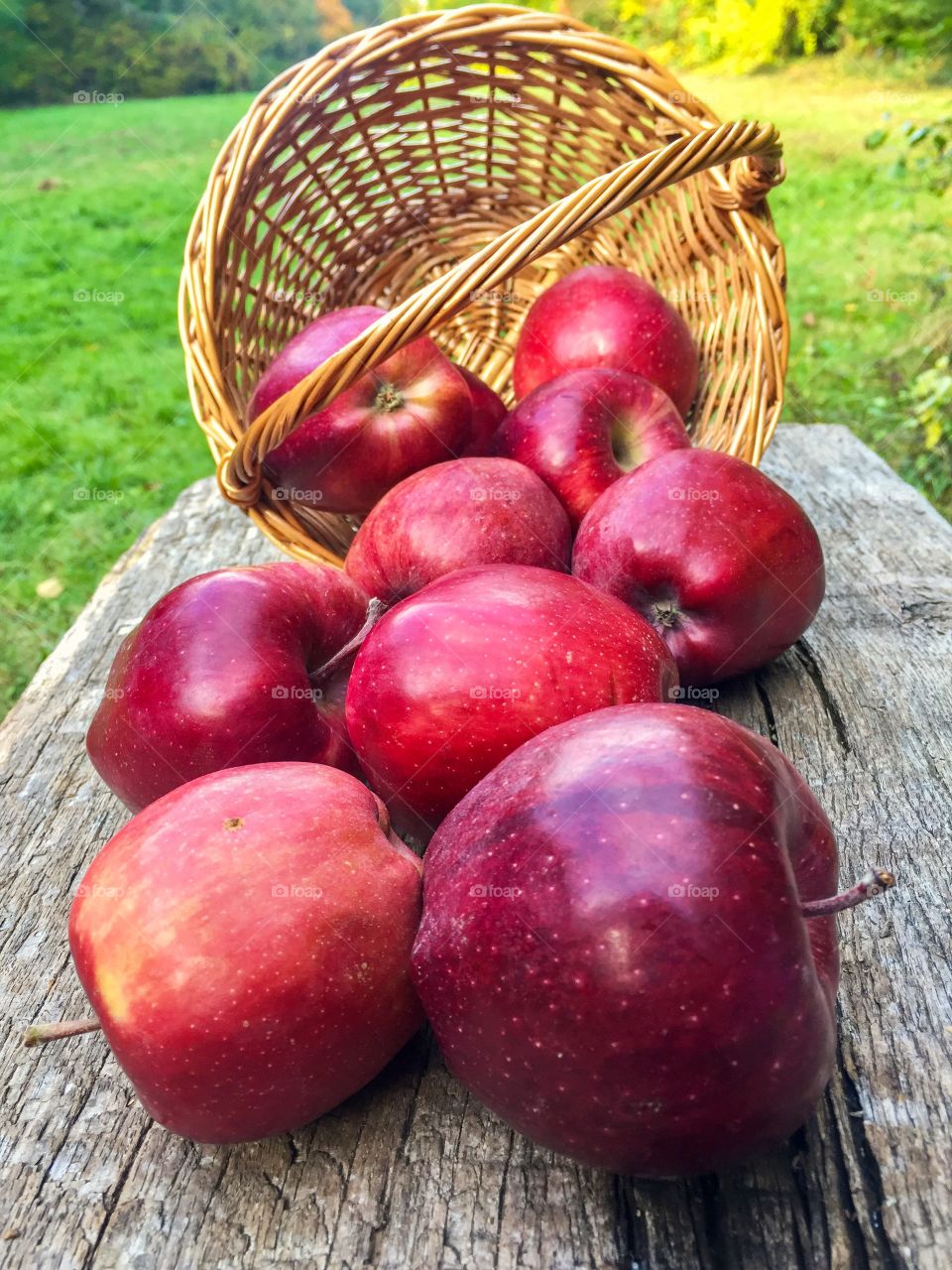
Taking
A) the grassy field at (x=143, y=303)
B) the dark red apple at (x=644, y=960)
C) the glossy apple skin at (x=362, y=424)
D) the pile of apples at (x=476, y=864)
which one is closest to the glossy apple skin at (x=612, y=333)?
the glossy apple skin at (x=362, y=424)

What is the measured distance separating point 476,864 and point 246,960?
23 cm

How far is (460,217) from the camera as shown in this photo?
8.89 feet

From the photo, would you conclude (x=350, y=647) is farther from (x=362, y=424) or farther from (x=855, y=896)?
(x=855, y=896)

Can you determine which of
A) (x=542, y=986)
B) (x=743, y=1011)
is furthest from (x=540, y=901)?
(x=743, y=1011)

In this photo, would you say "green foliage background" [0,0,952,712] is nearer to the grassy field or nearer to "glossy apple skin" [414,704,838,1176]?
the grassy field

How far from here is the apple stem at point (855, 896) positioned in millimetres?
871

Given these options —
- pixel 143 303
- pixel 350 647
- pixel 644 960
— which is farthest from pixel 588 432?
pixel 143 303

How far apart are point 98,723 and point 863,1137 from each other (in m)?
1.06

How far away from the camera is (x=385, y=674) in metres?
1.27

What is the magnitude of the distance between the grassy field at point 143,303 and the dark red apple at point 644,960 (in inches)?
95.3

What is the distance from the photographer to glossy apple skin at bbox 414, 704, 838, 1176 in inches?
33.0

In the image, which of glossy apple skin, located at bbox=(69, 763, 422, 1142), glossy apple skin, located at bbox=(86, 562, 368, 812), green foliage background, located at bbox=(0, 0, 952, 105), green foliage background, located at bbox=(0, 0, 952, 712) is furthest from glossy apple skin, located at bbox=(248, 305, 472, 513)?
green foliage background, located at bbox=(0, 0, 952, 105)

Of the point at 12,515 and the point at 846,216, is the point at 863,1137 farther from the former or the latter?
the point at 846,216

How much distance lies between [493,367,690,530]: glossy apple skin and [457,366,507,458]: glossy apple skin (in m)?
0.17
